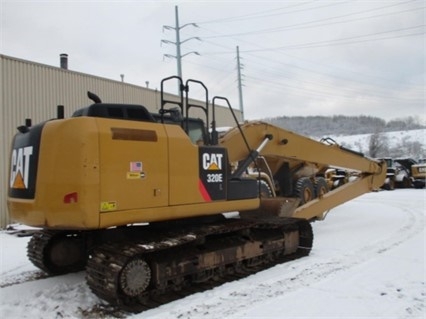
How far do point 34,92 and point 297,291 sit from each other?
473 inches

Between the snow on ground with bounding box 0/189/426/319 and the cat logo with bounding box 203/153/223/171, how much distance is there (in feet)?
5.28

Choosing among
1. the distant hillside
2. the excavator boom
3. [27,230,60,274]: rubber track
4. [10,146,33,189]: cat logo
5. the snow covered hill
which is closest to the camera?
[10,146,33,189]: cat logo

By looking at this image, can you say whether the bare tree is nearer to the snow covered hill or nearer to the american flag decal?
the snow covered hill

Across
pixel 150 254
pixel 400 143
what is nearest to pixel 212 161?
pixel 150 254

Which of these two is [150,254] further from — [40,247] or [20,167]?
[40,247]

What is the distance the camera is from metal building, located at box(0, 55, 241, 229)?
14.0 metres

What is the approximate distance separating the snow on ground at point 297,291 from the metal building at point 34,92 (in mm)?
6256

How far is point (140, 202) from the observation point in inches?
208

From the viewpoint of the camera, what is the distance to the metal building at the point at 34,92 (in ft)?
45.9

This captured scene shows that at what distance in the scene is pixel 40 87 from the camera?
15125 millimetres

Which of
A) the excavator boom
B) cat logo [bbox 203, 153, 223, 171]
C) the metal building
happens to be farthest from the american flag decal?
the metal building

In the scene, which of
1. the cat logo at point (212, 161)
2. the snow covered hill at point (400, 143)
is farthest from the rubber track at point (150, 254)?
the snow covered hill at point (400, 143)

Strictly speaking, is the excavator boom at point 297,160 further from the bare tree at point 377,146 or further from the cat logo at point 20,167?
the bare tree at point 377,146

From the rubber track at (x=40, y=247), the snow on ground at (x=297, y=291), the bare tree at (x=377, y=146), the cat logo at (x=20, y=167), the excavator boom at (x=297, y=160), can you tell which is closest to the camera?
the snow on ground at (x=297, y=291)
